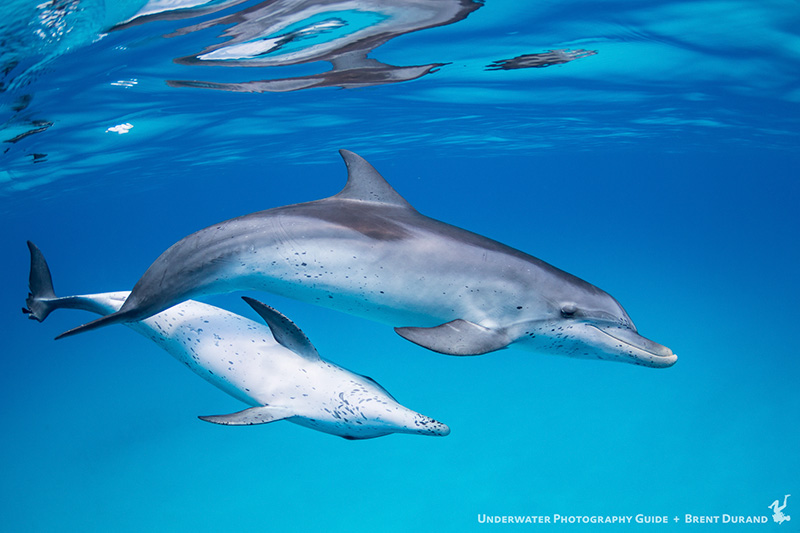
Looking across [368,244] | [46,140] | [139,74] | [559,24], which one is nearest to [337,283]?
[368,244]

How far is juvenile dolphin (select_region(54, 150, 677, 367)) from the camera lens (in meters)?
4.28

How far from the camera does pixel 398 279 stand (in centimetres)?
432

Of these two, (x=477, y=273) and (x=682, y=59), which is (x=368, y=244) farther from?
(x=682, y=59)

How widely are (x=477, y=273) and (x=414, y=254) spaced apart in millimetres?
566

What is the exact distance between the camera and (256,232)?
4371mm

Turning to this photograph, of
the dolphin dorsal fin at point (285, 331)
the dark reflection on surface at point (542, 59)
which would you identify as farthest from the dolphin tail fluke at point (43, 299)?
the dark reflection on surface at point (542, 59)

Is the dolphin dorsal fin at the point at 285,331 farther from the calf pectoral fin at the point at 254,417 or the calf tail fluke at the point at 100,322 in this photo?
the calf tail fluke at the point at 100,322

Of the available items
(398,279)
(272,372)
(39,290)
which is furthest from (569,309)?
(39,290)

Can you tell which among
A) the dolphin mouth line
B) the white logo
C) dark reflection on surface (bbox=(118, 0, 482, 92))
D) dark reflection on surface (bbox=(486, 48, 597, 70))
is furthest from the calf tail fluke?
the white logo

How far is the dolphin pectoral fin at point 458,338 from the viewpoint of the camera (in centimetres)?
383

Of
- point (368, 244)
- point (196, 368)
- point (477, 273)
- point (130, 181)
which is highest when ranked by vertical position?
point (130, 181)

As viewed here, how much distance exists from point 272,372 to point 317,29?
5.71m

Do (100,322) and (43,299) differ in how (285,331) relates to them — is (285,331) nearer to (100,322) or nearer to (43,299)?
(100,322)

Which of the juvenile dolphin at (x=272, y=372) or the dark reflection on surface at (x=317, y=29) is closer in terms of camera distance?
the juvenile dolphin at (x=272, y=372)
